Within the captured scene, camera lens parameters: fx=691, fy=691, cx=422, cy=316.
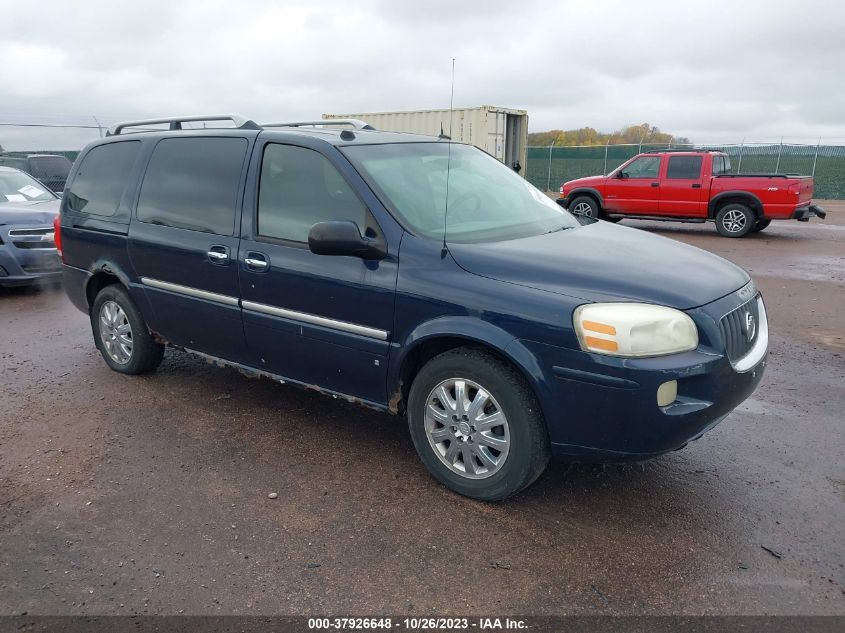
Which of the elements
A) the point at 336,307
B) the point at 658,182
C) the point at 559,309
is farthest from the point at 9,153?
the point at 559,309

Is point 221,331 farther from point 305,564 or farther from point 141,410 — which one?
point 305,564

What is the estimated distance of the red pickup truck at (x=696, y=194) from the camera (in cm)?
1384

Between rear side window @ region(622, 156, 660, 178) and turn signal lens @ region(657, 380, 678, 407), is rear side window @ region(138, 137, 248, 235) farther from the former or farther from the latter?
rear side window @ region(622, 156, 660, 178)

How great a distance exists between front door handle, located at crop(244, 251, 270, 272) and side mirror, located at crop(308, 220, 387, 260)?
576mm

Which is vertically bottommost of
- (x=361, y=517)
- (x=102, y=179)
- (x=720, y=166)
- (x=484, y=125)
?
(x=361, y=517)

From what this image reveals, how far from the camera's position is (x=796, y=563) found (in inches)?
117

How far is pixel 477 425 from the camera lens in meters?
3.38

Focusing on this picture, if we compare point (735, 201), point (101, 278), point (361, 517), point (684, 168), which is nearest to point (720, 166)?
point (684, 168)

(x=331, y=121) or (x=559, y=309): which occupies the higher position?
(x=331, y=121)

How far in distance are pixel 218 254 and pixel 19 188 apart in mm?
6997

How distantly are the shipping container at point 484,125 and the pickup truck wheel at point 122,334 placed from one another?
14.3m

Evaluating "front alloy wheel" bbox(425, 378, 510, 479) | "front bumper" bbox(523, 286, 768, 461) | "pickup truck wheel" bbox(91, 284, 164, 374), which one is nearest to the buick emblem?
"front bumper" bbox(523, 286, 768, 461)

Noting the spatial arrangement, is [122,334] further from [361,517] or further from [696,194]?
[696,194]

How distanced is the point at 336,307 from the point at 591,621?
6.58 ft
